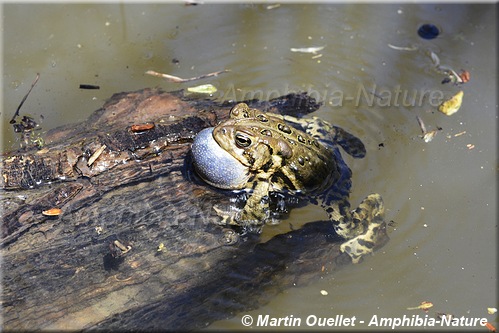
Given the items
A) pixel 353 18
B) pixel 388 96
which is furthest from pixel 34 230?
pixel 353 18

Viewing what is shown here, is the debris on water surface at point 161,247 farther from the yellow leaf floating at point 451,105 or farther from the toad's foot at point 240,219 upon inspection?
the yellow leaf floating at point 451,105

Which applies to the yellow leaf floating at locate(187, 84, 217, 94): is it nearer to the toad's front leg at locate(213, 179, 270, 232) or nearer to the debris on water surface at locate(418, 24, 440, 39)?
→ the toad's front leg at locate(213, 179, 270, 232)

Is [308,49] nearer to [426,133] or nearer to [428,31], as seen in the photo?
[428,31]

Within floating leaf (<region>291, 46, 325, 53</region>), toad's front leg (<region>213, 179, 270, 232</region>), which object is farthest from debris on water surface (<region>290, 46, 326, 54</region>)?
toad's front leg (<region>213, 179, 270, 232</region>)

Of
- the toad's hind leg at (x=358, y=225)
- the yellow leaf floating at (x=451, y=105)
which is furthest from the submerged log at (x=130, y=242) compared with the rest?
the yellow leaf floating at (x=451, y=105)

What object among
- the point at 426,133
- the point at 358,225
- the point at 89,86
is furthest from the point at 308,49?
the point at 89,86
